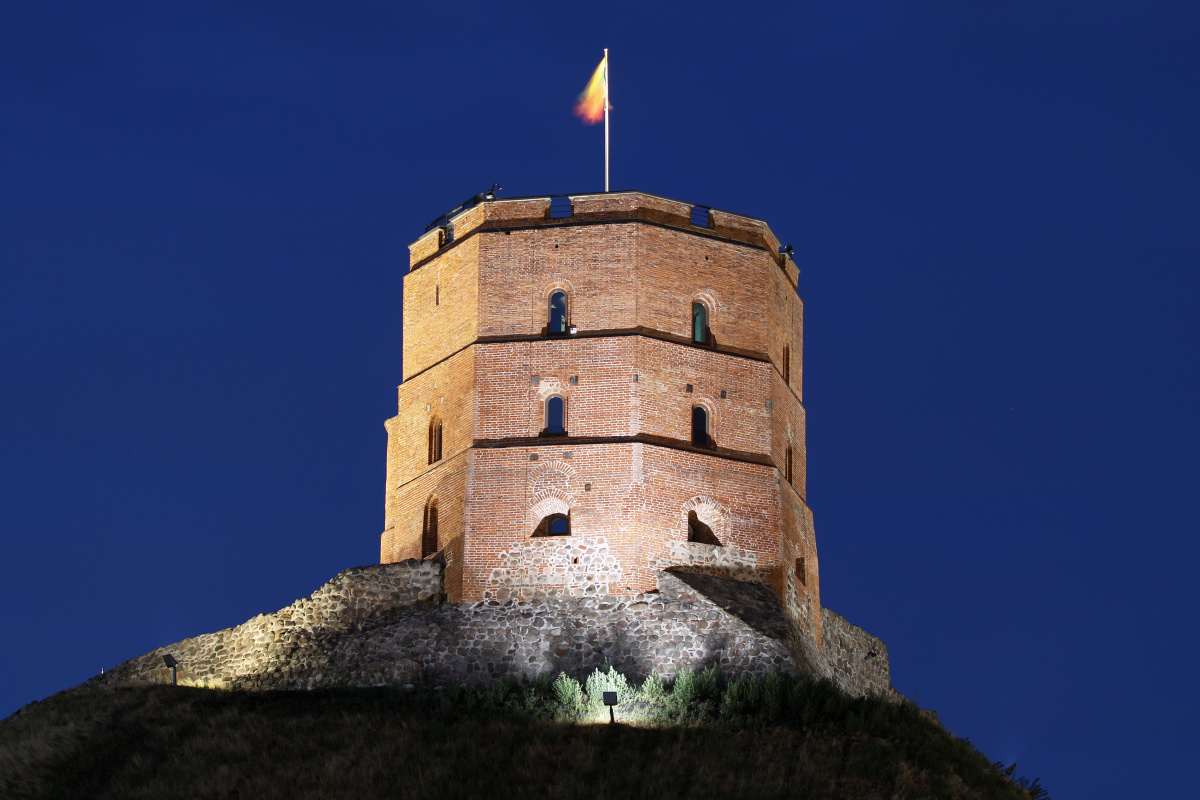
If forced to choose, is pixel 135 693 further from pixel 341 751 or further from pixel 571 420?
pixel 571 420

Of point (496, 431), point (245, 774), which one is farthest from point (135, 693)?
point (496, 431)

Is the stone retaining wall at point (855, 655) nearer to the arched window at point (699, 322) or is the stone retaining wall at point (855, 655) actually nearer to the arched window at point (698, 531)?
the arched window at point (698, 531)

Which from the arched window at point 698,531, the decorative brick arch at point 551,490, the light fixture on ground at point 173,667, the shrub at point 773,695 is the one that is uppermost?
the decorative brick arch at point 551,490

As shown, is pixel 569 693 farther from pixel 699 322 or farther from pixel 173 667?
pixel 699 322

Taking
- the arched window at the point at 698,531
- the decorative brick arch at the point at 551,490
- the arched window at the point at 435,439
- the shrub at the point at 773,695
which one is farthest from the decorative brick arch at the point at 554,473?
the shrub at the point at 773,695

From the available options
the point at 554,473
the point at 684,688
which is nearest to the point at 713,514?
the point at 554,473

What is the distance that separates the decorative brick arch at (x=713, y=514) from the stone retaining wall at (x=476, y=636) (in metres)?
1.08

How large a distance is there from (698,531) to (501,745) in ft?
27.2

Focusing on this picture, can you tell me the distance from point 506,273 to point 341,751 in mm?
11468

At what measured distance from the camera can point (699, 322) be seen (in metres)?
44.5

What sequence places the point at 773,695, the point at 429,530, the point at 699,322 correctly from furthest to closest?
the point at 699,322, the point at 429,530, the point at 773,695

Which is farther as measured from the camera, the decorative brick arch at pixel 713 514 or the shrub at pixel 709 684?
the decorative brick arch at pixel 713 514

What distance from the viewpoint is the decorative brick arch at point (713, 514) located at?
4238cm

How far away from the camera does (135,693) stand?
134ft
